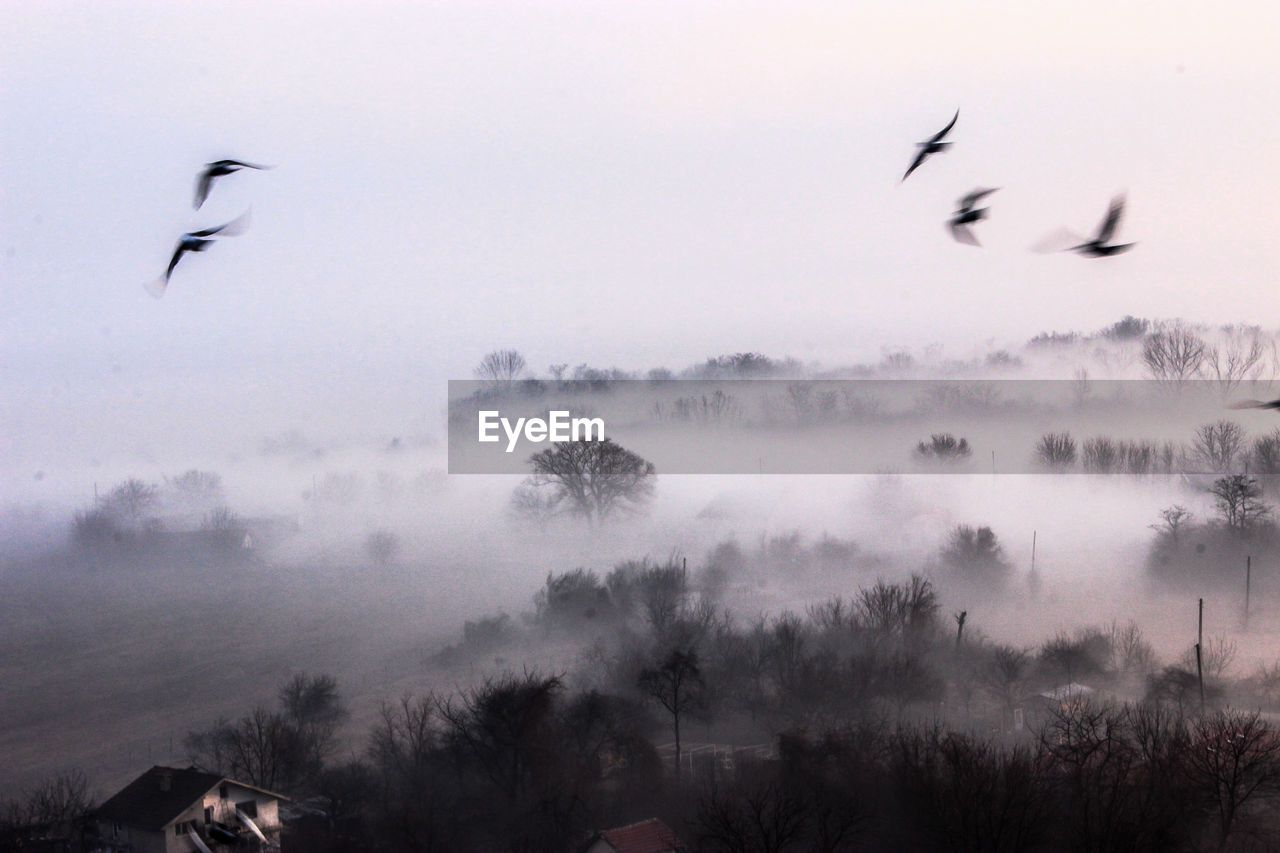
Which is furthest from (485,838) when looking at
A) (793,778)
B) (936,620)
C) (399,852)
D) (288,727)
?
(936,620)

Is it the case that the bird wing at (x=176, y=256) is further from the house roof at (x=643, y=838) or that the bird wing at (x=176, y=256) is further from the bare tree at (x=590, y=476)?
the bare tree at (x=590, y=476)

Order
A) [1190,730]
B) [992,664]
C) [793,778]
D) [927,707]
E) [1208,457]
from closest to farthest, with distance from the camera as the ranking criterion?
[793,778] < [1190,730] < [927,707] < [992,664] < [1208,457]

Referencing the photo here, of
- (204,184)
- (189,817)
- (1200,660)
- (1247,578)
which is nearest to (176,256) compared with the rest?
(204,184)

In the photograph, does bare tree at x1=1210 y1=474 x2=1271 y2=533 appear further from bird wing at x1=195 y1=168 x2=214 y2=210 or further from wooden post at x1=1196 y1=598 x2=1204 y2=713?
bird wing at x1=195 y1=168 x2=214 y2=210

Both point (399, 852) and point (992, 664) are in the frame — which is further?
point (992, 664)

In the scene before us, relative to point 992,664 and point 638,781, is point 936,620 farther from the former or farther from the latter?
point 638,781

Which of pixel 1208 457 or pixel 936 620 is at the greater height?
pixel 1208 457
